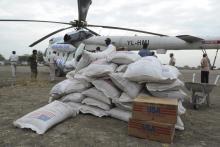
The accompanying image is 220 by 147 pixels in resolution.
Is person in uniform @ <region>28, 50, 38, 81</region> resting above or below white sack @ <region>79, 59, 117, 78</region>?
below

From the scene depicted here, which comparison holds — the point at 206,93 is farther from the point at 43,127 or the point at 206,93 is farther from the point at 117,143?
the point at 43,127

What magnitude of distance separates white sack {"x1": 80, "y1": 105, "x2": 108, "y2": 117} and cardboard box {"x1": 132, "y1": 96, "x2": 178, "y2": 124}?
3.59 ft

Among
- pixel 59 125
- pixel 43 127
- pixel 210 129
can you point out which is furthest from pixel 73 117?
pixel 210 129

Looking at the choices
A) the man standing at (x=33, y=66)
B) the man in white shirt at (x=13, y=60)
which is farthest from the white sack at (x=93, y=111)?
the man in white shirt at (x=13, y=60)

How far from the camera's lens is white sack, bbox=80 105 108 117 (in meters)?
5.10

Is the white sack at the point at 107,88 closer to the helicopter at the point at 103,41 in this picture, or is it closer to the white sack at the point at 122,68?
the white sack at the point at 122,68

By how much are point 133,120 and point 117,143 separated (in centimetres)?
48

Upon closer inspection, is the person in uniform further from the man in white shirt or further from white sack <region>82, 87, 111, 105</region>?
white sack <region>82, 87, 111, 105</region>

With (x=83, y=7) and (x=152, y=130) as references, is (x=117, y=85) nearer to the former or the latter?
(x=152, y=130)

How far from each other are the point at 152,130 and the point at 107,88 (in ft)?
4.56

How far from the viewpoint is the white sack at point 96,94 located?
5.08m

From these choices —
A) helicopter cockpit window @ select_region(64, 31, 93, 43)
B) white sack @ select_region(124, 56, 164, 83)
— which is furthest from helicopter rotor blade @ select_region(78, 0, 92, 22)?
white sack @ select_region(124, 56, 164, 83)

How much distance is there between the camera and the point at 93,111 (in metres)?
5.18

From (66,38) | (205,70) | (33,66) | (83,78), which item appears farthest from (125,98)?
(66,38)
